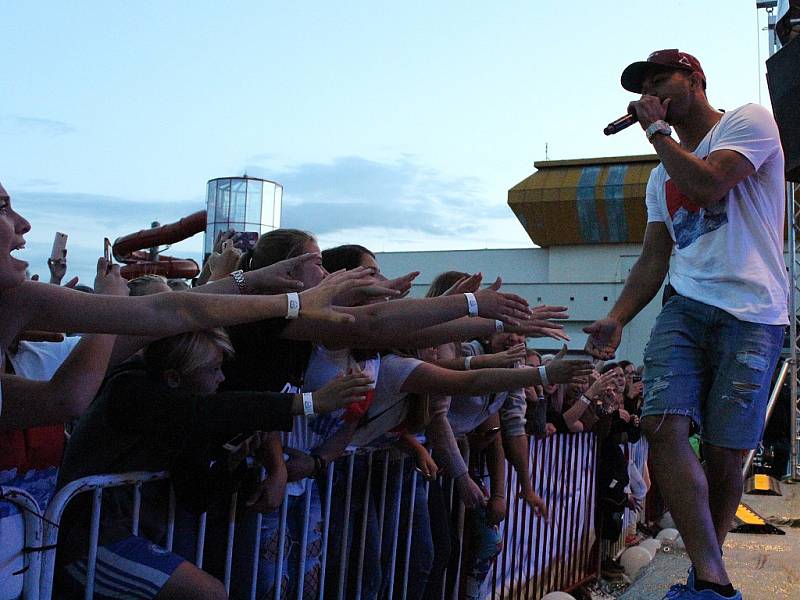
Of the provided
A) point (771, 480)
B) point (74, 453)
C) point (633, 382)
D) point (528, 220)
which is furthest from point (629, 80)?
point (528, 220)

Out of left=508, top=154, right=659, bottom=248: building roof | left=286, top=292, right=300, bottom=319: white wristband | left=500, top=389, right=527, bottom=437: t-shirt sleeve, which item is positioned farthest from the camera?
left=508, top=154, right=659, bottom=248: building roof

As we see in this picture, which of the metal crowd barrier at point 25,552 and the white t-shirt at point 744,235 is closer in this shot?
the metal crowd barrier at point 25,552

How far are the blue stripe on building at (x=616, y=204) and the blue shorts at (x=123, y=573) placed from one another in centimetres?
3410

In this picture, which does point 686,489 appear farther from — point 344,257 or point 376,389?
point 344,257

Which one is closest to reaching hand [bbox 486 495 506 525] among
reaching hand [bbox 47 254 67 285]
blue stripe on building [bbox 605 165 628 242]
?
reaching hand [bbox 47 254 67 285]

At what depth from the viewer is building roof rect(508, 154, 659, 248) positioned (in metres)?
35.2

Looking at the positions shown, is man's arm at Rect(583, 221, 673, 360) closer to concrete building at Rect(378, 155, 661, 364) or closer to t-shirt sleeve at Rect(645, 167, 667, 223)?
t-shirt sleeve at Rect(645, 167, 667, 223)

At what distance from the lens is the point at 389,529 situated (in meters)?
3.88

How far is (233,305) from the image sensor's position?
2.47m

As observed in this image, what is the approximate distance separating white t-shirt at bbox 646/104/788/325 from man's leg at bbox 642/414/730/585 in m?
0.46

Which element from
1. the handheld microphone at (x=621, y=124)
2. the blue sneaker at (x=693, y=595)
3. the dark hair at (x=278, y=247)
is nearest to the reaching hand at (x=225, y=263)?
the dark hair at (x=278, y=247)

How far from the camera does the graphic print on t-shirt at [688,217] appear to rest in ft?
9.82

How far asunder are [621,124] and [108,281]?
1.93 meters

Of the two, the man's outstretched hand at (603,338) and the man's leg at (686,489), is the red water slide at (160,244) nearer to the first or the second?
the man's outstretched hand at (603,338)
